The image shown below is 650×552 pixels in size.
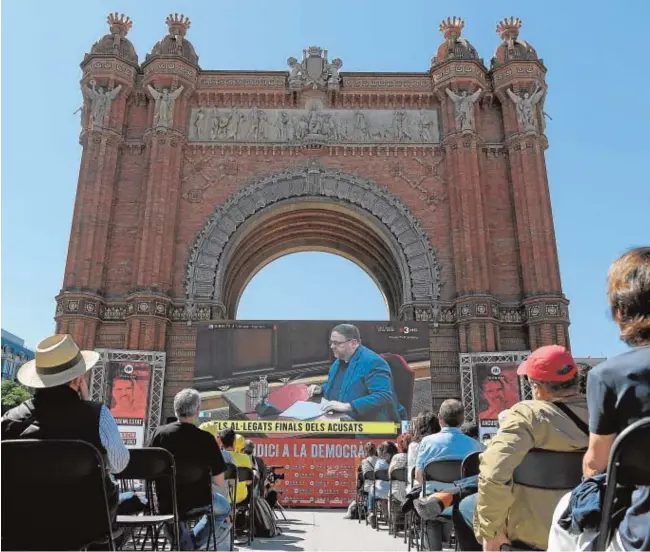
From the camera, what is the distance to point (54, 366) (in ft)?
11.4

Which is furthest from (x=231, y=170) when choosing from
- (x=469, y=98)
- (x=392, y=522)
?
(x=392, y=522)

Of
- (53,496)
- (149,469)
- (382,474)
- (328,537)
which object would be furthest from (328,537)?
(53,496)

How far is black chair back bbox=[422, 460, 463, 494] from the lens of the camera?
486 cm

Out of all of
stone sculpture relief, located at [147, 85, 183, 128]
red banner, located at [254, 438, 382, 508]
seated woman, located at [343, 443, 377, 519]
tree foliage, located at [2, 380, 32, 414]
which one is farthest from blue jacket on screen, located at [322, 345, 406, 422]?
tree foliage, located at [2, 380, 32, 414]

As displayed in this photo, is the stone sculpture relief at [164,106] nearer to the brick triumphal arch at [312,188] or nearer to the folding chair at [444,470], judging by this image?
the brick triumphal arch at [312,188]

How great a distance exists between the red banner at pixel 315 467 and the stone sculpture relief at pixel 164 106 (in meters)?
11.7

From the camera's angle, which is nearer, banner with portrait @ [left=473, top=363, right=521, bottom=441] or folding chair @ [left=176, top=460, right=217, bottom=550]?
folding chair @ [left=176, top=460, right=217, bottom=550]

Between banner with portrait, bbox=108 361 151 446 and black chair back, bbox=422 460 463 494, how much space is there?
13.4m

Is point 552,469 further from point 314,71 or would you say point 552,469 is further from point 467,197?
point 314,71

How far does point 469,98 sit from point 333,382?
11.5 metres

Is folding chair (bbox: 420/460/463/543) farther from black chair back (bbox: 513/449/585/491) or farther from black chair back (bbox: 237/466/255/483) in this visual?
black chair back (bbox: 237/466/255/483)

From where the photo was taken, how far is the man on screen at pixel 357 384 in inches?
633

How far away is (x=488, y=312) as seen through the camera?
18.0m

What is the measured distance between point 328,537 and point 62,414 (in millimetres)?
6273
